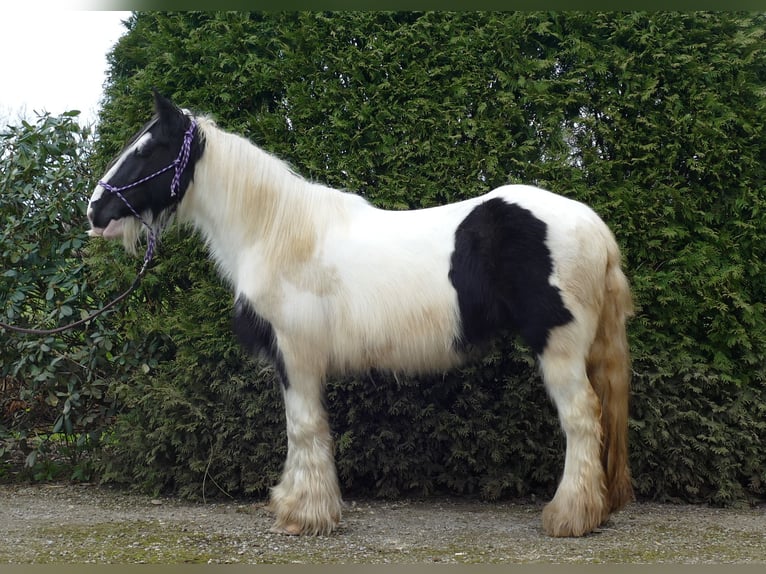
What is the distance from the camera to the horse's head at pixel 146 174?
156 inches

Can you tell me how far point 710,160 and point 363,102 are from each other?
2342 mm

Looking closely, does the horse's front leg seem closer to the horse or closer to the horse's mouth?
the horse

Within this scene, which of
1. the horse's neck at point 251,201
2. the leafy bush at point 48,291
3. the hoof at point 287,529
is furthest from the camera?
the leafy bush at point 48,291

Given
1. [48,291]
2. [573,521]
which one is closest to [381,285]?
[573,521]

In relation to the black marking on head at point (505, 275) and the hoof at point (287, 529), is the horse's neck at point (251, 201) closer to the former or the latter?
the black marking on head at point (505, 275)

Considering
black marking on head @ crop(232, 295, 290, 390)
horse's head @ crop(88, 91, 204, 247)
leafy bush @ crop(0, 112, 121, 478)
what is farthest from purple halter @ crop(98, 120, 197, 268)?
leafy bush @ crop(0, 112, 121, 478)

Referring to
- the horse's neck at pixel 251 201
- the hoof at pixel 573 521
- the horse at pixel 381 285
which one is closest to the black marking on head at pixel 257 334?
the horse at pixel 381 285

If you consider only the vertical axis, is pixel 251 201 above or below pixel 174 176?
below

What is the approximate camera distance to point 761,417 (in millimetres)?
4812

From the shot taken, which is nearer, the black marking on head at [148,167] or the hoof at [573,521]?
the hoof at [573,521]

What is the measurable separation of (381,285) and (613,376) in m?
1.36

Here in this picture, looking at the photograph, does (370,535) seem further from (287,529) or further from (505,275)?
(505,275)

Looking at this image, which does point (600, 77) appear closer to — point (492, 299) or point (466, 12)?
point (466, 12)

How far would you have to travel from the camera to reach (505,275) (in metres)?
3.76
